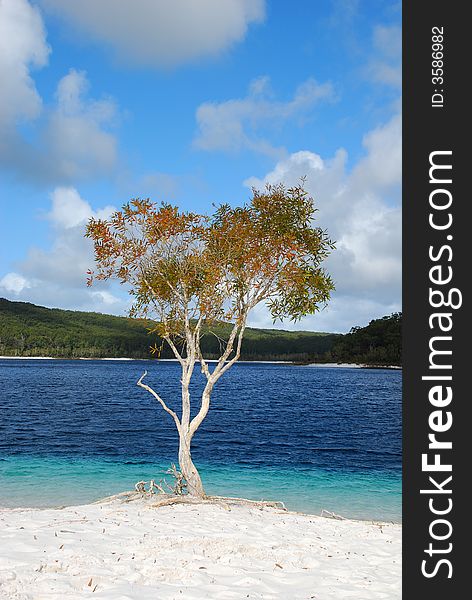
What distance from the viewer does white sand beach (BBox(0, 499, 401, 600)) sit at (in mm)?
8484

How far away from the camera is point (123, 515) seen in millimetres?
14250

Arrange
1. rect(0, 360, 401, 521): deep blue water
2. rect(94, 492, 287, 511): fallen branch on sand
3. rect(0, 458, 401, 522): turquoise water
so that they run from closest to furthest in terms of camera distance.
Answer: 1. rect(94, 492, 287, 511): fallen branch on sand
2. rect(0, 458, 401, 522): turquoise water
3. rect(0, 360, 401, 521): deep blue water

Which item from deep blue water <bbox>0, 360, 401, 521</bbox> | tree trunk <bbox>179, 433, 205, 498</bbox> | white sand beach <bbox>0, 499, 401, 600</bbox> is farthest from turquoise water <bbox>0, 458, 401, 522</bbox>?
white sand beach <bbox>0, 499, 401, 600</bbox>

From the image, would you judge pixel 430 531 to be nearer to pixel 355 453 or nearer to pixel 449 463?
pixel 449 463

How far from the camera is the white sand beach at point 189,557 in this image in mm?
8484

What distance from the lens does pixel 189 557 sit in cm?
1028

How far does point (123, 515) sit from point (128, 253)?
8542 millimetres

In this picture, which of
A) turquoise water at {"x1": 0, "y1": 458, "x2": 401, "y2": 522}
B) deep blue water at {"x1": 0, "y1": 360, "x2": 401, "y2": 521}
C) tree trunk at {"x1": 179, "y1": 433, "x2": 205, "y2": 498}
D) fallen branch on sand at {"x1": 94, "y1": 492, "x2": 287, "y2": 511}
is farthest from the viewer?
deep blue water at {"x1": 0, "y1": 360, "x2": 401, "y2": 521}

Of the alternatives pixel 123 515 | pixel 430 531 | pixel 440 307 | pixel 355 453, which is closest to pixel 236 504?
pixel 123 515

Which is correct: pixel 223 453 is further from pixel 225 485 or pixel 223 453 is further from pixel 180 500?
pixel 180 500

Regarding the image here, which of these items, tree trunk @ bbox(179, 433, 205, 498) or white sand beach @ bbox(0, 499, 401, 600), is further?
tree trunk @ bbox(179, 433, 205, 498)

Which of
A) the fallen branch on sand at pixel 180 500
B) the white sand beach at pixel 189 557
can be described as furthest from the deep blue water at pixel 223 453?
the white sand beach at pixel 189 557

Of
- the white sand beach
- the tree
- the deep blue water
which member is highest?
the tree

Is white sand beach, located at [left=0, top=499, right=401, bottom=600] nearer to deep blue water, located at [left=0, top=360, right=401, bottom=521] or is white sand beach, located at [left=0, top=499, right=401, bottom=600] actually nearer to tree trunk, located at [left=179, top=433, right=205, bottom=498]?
tree trunk, located at [left=179, top=433, right=205, bottom=498]
